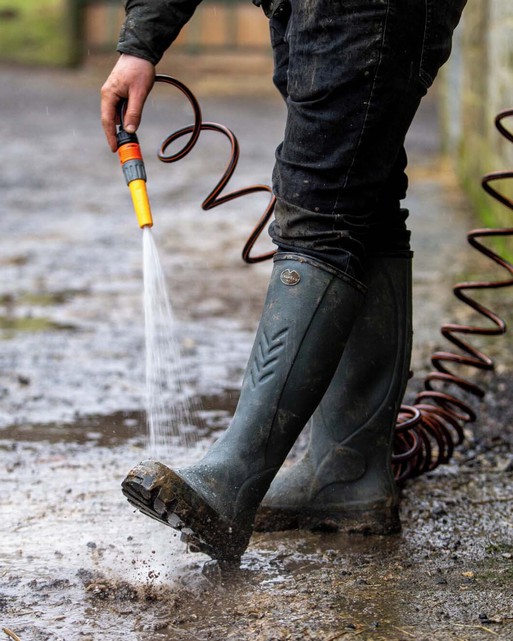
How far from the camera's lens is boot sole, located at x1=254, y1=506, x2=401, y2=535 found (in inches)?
83.4

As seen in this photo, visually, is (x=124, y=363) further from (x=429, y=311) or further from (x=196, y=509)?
(x=196, y=509)

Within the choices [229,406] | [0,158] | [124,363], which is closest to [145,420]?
[229,406]

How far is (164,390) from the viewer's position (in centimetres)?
319

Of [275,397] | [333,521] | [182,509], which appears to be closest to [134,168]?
[275,397]

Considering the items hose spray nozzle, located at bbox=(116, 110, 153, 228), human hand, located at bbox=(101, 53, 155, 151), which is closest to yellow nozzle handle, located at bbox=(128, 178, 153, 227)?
hose spray nozzle, located at bbox=(116, 110, 153, 228)

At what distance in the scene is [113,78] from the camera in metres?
1.99

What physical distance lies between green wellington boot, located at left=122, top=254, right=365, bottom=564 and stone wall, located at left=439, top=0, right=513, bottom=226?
3033 mm

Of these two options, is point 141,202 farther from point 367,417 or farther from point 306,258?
point 367,417

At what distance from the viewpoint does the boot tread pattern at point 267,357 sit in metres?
1.86

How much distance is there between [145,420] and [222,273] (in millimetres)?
1954

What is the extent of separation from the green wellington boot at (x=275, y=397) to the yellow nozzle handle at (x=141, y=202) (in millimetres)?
298

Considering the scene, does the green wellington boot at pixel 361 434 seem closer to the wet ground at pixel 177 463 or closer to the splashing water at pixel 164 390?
the wet ground at pixel 177 463

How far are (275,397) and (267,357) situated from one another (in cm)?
7

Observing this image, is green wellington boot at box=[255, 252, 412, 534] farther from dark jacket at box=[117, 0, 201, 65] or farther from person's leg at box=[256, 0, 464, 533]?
dark jacket at box=[117, 0, 201, 65]
